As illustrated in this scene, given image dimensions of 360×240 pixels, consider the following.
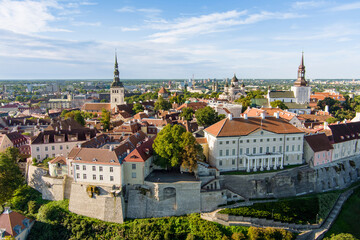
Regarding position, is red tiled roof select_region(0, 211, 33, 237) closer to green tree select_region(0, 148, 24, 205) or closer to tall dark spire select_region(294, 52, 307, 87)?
green tree select_region(0, 148, 24, 205)

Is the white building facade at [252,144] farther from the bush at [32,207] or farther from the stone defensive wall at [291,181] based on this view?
the bush at [32,207]

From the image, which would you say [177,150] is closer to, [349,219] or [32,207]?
[32,207]

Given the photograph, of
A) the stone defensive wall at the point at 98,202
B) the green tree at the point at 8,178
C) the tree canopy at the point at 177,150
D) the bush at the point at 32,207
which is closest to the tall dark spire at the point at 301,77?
the tree canopy at the point at 177,150

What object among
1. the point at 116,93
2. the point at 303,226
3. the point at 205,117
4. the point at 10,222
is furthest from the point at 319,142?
the point at 116,93

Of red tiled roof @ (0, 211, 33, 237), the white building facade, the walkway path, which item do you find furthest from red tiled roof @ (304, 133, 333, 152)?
red tiled roof @ (0, 211, 33, 237)

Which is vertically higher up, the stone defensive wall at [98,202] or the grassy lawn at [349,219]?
the stone defensive wall at [98,202]

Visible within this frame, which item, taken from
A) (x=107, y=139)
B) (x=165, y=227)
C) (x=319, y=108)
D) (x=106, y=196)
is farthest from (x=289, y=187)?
(x=319, y=108)

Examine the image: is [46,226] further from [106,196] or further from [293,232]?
[293,232]
